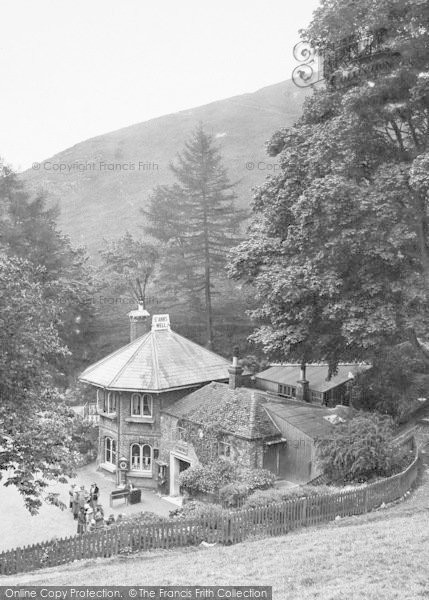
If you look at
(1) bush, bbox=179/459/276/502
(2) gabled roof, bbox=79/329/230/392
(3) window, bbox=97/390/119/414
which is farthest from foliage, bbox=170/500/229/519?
(3) window, bbox=97/390/119/414

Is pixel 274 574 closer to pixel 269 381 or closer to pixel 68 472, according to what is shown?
pixel 68 472

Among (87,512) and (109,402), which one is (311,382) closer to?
(109,402)

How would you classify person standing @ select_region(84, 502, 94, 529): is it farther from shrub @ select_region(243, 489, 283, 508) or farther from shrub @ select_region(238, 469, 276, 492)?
shrub @ select_region(243, 489, 283, 508)

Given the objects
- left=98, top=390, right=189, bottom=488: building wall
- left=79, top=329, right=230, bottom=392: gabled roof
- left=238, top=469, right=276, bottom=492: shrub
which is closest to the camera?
left=238, top=469, right=276, bottom=492: shrub

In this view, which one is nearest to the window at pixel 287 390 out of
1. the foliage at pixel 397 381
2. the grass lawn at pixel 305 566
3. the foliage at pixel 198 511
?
the foliage at pixel 397 381

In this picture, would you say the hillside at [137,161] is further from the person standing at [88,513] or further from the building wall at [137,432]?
the person standing at [88,513]

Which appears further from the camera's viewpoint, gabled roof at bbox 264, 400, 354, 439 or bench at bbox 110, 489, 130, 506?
bench at bbox 110, 489, 130, 506

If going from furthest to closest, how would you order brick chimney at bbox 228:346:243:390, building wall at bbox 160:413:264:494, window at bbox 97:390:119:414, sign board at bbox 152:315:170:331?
sign board at bbox 152:315:170:331 → window at bbox 97:390:119:414 → brick chimney at bbox 228:346:243:390 → building wall at bbox 160:413:264:494
